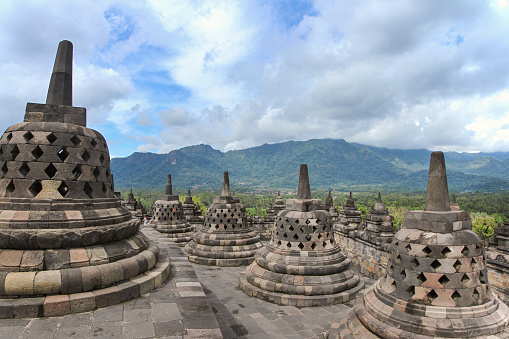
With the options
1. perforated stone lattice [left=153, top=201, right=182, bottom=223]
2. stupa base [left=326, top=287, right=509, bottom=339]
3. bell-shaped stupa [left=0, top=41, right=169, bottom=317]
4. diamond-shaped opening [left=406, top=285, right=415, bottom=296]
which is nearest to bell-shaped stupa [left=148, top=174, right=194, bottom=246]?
perforated stone lattice [left=153, top=201, right=182, bottom=223]

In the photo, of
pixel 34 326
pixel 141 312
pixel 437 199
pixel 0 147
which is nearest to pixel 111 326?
pixel 141 312

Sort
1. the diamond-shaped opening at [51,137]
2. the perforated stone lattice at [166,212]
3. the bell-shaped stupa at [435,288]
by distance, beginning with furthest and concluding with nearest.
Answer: the perforated stone lattice at [166,212]
the diamond-shaped opening at [51,137]
the bell-shaped stupa at [435,288]

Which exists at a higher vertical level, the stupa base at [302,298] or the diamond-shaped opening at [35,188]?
the diamond-shaped opening at [35,188]

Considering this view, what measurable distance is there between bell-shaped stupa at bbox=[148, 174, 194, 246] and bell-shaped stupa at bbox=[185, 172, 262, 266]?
271cm

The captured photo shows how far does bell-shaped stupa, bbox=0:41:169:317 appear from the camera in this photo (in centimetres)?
395

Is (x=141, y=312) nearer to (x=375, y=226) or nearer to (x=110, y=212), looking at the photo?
(x=110, y=212)

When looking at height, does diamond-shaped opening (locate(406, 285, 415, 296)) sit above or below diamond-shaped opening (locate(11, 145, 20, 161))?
below

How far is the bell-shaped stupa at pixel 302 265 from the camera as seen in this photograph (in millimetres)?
8328

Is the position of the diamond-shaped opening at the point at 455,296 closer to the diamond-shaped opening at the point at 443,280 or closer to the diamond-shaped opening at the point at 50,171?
the diamond-shaped opening at the point at 443,280

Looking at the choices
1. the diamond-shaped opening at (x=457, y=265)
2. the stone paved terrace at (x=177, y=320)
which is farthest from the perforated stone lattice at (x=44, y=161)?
the diamond-shaped opening at (x=457, y=265)

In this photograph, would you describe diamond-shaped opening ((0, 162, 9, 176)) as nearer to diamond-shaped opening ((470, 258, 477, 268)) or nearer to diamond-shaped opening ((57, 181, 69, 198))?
diamond-shaped opening ((57, 181, 69, 198))

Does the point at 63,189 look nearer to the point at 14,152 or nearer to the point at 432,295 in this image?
the point at 14,152

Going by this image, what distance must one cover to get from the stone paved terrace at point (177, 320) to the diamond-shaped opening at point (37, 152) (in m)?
2.26

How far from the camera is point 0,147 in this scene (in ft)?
15.5
